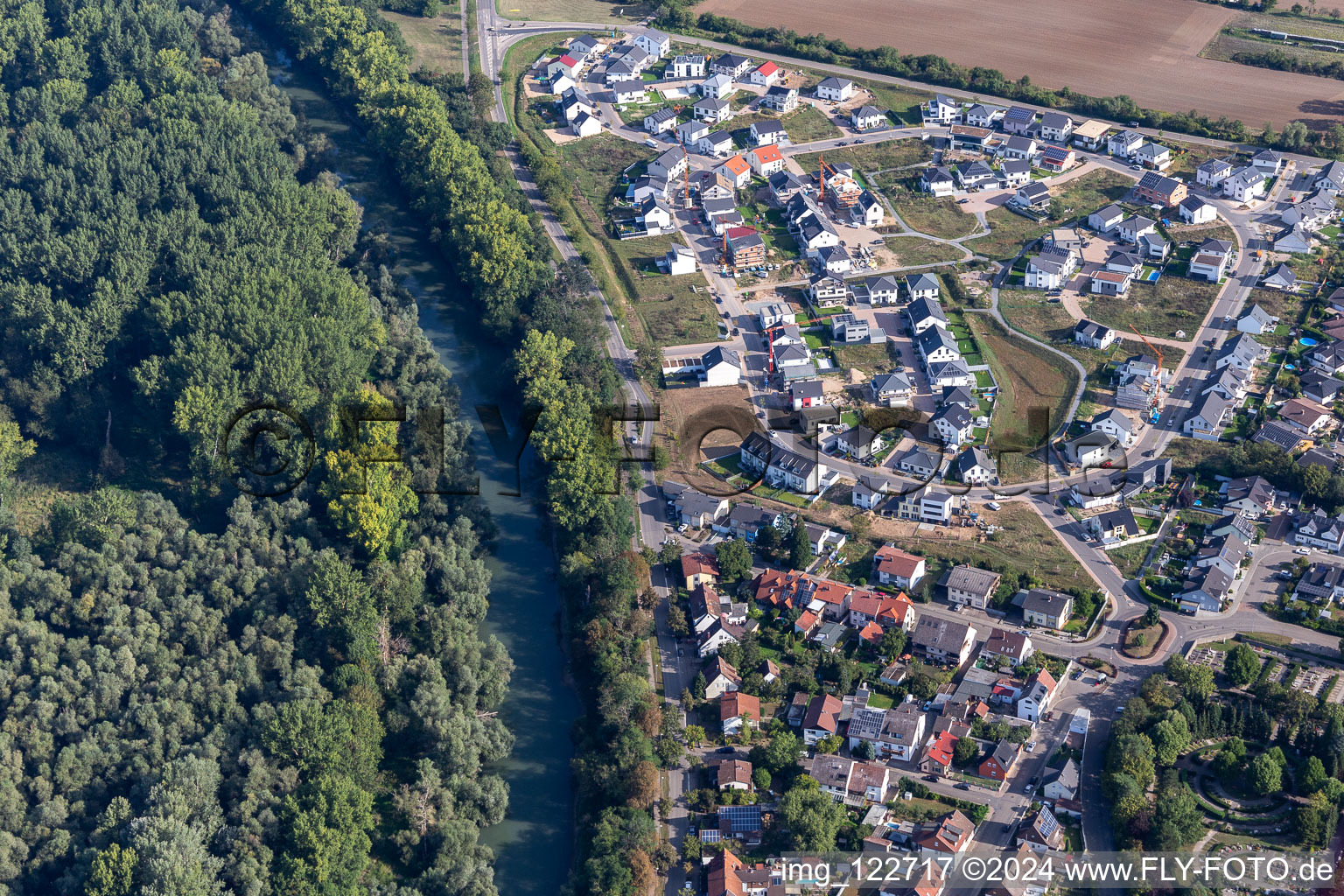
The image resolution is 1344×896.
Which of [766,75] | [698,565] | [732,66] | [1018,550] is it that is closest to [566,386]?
[698,565]

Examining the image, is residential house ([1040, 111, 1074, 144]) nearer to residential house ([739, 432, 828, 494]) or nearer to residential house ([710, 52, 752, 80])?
residential house ([710, 52, 752, 80])

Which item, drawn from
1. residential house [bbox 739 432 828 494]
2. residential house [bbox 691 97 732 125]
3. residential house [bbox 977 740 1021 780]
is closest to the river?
residential house [bbox 739 432 828 494]

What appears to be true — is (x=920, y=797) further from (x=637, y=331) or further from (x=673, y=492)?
(x=637, y=331)

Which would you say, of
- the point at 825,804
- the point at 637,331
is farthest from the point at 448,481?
the point at 825,804

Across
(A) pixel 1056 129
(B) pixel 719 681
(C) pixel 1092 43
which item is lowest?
(B) pixel 719 681

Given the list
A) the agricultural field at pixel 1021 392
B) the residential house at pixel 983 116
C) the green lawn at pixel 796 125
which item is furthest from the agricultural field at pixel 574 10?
the agricultural field at pixel 1021 392

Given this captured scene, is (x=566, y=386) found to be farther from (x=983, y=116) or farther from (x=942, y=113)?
(x=983, y=116)
